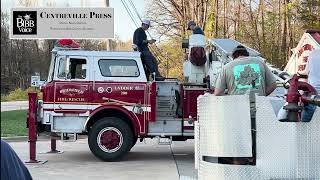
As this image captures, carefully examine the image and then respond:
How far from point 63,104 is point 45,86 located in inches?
20.6

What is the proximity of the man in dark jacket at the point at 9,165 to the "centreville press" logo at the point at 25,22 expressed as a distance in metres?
23.2

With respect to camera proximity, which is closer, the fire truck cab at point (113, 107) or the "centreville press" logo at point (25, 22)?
the fire truck cab at point (113, 107)

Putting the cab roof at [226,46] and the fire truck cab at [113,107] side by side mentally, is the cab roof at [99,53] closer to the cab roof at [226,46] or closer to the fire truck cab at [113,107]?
the fire truck cab at [113,107]

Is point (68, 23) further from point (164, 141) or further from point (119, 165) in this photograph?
point (119, 165)

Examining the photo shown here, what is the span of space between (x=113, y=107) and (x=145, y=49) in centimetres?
154

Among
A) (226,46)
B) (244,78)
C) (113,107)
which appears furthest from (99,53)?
(244,78)

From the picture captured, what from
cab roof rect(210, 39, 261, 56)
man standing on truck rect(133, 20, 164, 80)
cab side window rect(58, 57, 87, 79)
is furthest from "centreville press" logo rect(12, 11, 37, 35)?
cab roof rect(210, 39, 261, 56)

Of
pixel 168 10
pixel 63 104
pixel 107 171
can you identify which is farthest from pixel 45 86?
pixel 168 10

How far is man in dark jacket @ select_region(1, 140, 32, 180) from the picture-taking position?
2426 mm

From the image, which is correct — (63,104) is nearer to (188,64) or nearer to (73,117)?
(73,117)

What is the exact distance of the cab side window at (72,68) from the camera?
1145cm

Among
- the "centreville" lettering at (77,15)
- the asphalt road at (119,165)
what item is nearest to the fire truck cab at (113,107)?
the asphalt road at (119,165)

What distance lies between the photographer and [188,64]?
11.9 m

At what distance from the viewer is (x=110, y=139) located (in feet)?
37.2
